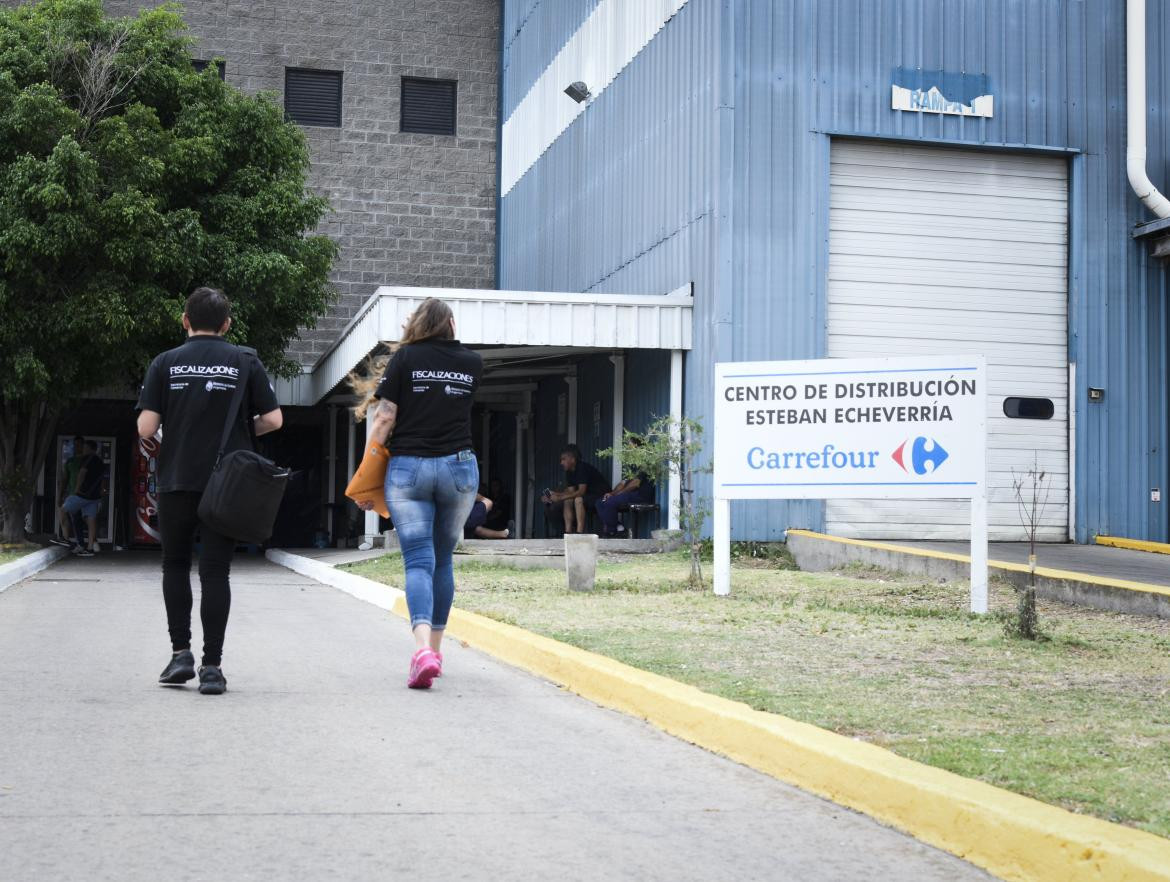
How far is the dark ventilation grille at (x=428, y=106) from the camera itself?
32062mm

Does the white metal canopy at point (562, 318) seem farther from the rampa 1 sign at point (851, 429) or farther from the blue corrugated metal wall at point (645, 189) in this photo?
the rampa 1 sign at point (851, 429)

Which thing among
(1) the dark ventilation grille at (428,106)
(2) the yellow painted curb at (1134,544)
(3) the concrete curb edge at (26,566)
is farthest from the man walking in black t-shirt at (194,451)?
(1) the dark ventilation grille at (428,106)

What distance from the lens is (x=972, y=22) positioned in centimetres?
1850

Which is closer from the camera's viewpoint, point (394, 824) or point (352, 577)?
point (394, 824)

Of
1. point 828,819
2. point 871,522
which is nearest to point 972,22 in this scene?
point 871,522

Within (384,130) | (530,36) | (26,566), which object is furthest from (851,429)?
(384,130)

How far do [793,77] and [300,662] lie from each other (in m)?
12.4

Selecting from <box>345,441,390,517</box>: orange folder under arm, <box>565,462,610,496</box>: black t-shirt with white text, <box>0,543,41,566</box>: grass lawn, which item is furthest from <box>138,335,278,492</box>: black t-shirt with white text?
<box>565,462,610,496</box>: black t-shirt with white text

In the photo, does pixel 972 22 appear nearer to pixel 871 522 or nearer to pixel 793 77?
pixel 793 77

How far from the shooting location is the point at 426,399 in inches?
271

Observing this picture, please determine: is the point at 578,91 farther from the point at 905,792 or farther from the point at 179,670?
the point at 905,792

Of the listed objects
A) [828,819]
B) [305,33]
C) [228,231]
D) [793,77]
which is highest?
[305,33]

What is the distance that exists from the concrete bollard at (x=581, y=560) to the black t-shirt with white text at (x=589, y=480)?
27.0 feet

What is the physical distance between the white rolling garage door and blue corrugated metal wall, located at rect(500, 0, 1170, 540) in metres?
0.29
